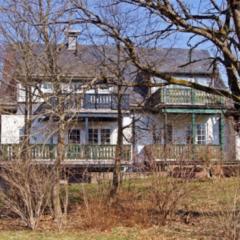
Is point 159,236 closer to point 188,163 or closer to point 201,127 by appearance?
point 188,163

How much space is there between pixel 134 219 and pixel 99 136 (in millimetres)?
23309

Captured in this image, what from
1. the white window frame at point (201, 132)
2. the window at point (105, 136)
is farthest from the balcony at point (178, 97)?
the window at point (105, 136)

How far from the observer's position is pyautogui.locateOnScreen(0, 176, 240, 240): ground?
480 inches

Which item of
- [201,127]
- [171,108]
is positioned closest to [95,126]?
[171,108]

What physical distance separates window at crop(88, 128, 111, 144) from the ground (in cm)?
2142

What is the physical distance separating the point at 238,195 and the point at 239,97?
2228 mm

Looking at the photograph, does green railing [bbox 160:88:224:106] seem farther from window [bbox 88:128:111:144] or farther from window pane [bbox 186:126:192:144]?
window [bbox 88:128:111:144]

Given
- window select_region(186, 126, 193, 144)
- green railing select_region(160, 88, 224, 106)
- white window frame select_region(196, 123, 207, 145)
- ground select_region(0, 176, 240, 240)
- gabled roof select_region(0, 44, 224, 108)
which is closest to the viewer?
ground select_region(0, 176, 240, 240)

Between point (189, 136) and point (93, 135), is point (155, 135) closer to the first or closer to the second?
point (189, 136)

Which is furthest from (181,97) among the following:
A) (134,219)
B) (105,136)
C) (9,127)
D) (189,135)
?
(134,219)

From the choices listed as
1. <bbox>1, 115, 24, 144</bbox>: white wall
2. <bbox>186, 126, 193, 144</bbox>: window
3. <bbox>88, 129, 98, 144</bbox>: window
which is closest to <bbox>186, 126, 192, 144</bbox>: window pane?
<bbox>186, 126, 193, 144</bbox>: window

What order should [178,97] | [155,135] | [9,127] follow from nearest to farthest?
[155,135] < [9,127] < [178,97]

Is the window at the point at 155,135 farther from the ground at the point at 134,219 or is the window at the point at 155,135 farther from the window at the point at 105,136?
the window at the point at 105,136

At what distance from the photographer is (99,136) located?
36781mm
